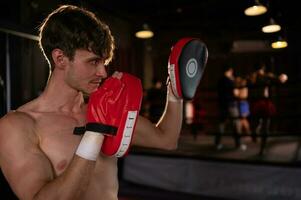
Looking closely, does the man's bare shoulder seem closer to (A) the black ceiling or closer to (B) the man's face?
(B) the man's face

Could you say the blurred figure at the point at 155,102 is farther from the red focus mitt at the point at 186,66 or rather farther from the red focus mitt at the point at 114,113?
the red focus mitt at the point at 114,113

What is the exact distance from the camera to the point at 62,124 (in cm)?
125

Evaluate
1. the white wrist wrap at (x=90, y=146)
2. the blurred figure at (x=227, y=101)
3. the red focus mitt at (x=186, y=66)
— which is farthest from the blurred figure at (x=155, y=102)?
the white wrist wrap at (x=90, y=146)

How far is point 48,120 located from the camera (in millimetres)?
1231

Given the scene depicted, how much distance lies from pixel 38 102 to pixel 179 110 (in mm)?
544

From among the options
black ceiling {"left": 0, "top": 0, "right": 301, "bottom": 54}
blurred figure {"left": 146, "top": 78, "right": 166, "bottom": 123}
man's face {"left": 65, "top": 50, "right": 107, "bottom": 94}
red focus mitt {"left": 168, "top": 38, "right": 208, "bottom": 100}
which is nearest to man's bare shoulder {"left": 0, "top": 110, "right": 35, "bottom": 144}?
man's face {"left": 65, "top": 50, "right": 107, "bottom": 94}

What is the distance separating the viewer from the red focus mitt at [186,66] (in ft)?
4.66

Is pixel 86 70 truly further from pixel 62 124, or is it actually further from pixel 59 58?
pixel 62 124

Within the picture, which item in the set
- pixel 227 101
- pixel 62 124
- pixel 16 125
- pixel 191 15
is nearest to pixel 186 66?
pixel 62 124

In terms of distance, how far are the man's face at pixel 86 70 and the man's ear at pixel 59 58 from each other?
2cm

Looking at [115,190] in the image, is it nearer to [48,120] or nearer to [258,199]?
[48,120]

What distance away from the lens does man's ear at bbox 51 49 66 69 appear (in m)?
1.17

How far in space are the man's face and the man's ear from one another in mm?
24

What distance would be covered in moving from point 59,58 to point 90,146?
352 millimetres
